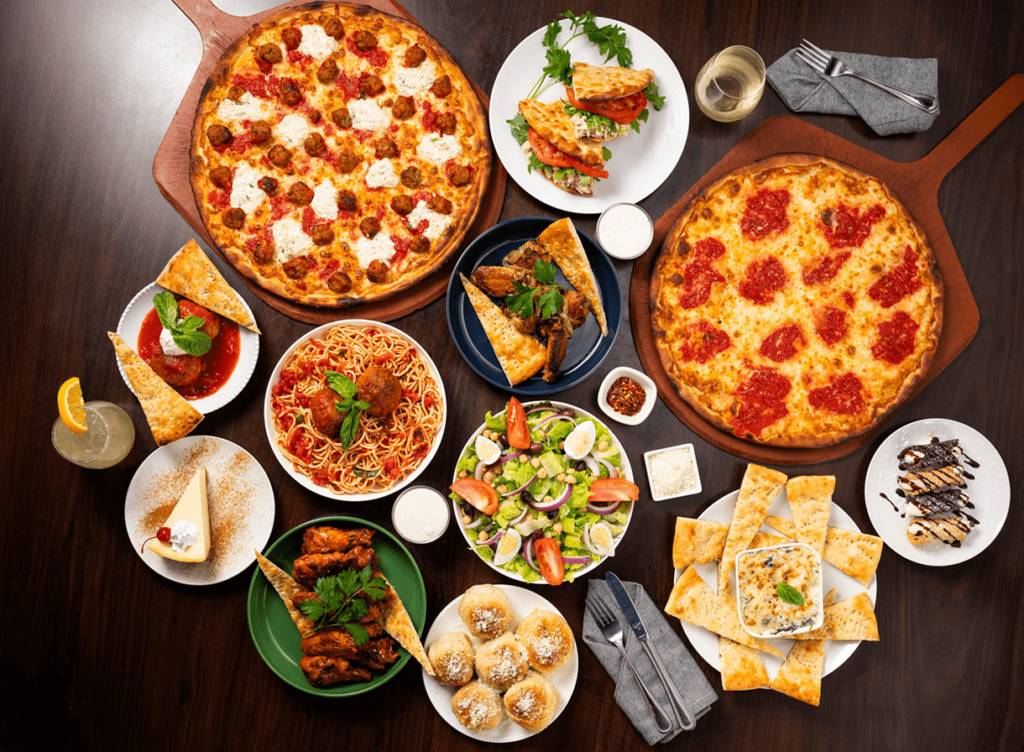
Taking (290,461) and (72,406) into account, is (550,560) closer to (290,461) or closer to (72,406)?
(290,461)

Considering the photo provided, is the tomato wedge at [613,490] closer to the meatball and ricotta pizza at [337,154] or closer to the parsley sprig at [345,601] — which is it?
the parsley sprig at [345,601]

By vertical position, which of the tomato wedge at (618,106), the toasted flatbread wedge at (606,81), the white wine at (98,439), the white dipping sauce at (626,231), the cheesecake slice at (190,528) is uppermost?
the toasted flatbread wedge at (606,81)

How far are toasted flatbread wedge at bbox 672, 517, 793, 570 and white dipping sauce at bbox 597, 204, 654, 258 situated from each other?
194 cm

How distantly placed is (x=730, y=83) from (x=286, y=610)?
495cm

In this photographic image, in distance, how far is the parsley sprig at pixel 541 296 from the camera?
4.26m

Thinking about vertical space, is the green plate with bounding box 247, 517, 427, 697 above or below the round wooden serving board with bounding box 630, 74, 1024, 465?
below

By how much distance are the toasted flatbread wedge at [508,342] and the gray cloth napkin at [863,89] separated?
2.67 meters

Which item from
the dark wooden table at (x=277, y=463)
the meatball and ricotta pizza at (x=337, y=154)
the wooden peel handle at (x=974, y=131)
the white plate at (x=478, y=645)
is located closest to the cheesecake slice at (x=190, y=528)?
the dark wooden table at (x=277, y=463)

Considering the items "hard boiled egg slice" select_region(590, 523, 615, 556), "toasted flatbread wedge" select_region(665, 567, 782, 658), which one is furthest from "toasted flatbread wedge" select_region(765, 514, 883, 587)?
"hard boiled egg slice" select_region(590, 523, 615, 556)

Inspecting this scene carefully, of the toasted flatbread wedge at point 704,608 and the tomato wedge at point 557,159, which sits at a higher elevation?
the tomato wedge at point 557,159

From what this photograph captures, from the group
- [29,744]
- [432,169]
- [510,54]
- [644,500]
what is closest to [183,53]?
[432,169]

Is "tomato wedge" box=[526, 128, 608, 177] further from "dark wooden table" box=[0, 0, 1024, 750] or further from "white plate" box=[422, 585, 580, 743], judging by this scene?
"white plate" box=[422, 585, 580, 743]

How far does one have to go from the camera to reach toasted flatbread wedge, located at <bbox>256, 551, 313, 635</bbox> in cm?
427

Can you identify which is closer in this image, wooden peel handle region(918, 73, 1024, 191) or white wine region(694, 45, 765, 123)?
white wine region(694, 45, 765, 123)
